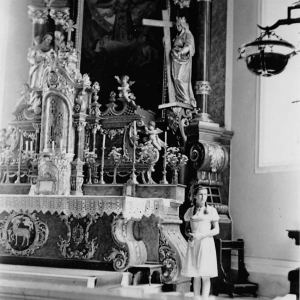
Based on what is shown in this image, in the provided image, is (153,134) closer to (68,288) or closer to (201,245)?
(201,245)

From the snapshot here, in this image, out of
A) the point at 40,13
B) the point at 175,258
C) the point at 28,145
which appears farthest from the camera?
the point at 40,13

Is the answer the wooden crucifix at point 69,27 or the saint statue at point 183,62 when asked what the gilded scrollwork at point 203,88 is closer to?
the saint statue at point 183,62

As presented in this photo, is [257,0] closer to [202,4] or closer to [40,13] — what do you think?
[202,4]

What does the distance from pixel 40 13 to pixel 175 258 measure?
6003 millimetres

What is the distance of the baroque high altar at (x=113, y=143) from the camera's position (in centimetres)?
847

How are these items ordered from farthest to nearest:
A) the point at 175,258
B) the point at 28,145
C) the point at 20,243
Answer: the point at 28,145 → the point at 20,243 → the point at 175,258

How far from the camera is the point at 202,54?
10062 mm

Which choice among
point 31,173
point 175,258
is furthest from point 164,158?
point 31,173

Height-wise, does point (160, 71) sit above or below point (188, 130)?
above

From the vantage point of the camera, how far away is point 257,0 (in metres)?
9.62

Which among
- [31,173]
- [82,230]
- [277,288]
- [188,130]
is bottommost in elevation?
[277,288]

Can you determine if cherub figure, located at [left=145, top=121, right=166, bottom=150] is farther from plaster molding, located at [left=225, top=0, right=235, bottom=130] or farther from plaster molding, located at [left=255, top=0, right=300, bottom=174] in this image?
plaster molding, located at [left=255, top=0, right=300, bottom=174]

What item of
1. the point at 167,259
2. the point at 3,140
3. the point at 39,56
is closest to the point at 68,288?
the point at 167,259

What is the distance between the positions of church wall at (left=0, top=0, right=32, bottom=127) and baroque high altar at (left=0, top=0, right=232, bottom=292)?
60cm
